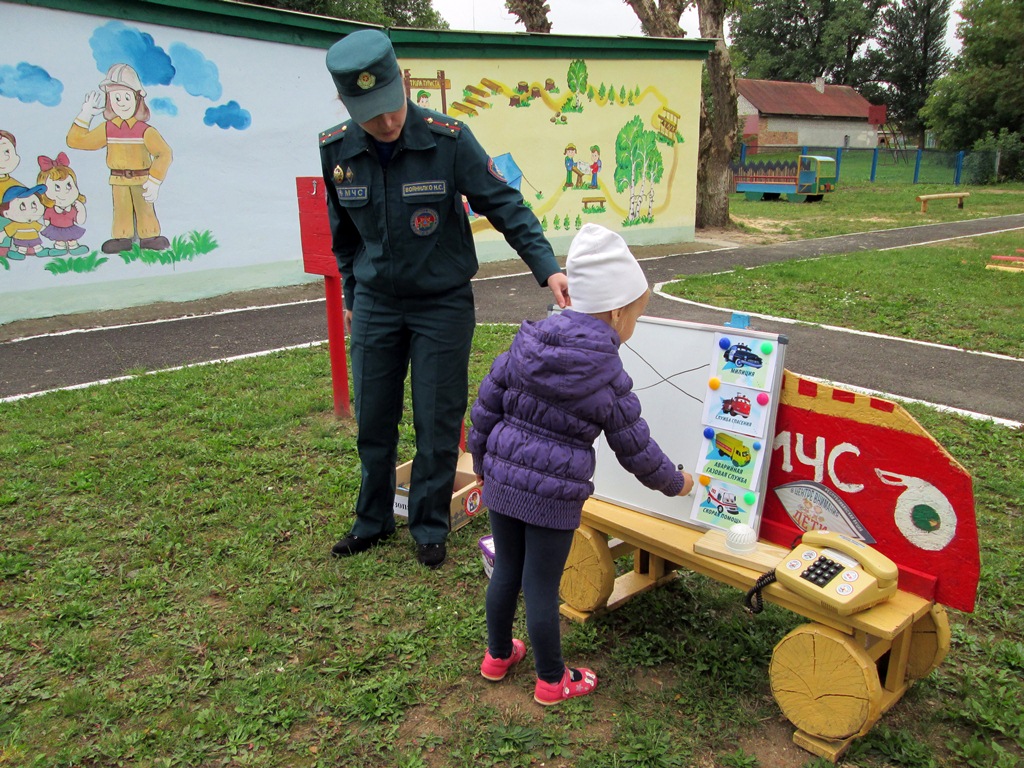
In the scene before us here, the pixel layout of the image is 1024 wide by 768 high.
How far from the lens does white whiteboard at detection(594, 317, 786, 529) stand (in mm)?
2762

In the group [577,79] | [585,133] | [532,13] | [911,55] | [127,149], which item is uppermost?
[911,55]

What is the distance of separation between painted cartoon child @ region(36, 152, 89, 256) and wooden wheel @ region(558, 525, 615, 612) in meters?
7.81

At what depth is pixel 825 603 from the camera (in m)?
2.33

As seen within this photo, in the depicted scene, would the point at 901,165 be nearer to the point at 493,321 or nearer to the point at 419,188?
the point at 493,321

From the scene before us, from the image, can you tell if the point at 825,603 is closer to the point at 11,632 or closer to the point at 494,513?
the point at 494,513

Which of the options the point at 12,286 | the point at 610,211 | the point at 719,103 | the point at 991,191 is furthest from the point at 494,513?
the point at 991,191

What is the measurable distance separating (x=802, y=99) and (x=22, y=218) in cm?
5936

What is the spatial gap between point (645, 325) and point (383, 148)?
1261mm

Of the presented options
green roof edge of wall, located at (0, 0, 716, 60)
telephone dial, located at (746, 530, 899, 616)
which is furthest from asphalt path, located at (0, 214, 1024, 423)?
telephone dial, located at (746, 530, 899, 616)

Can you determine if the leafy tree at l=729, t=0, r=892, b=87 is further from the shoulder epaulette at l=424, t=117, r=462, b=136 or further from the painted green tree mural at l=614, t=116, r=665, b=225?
the shoulder epaulette at l=424, t=117, r=462, b=136

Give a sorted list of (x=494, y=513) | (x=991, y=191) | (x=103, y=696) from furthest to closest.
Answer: (x=991, y=191) < (x=103, y=696) < (x=494, y=513)

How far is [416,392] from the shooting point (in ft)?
11.5

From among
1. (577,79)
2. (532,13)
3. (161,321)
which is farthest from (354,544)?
(532,13)

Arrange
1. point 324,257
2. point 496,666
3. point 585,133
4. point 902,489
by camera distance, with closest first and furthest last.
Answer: point 902,489 → point 496,666 → point 324,257 → point 585,133
